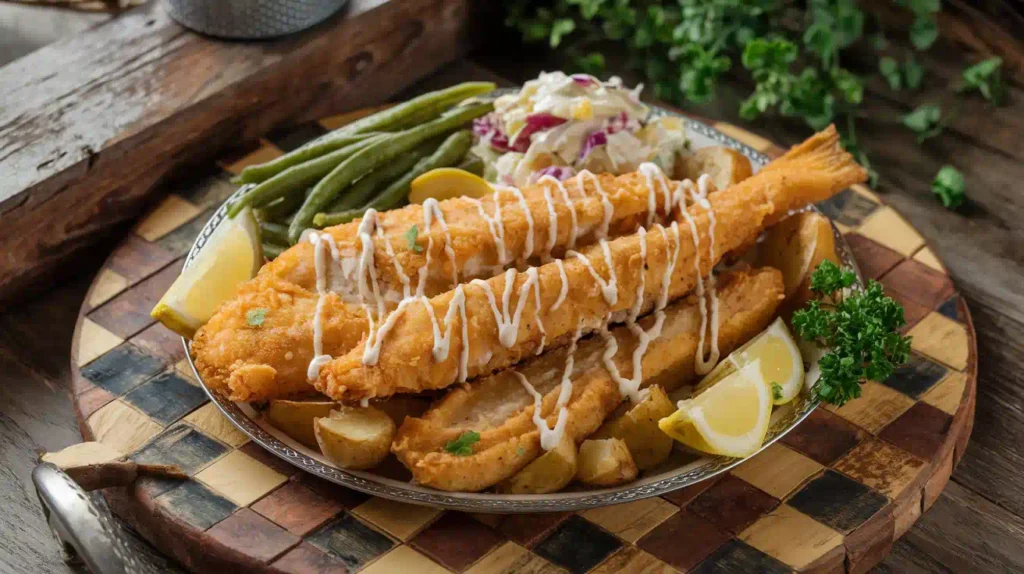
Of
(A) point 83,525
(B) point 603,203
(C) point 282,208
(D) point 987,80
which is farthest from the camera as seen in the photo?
(D) point 987,80

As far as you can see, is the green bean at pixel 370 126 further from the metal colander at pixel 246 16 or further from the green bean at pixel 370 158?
the metal colander at pixel 246 16

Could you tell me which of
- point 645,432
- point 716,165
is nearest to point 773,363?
point 645,432

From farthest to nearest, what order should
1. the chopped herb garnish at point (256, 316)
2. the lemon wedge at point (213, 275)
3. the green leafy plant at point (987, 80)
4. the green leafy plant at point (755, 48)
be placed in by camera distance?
the green leafy plant at point (987, 80), the green leafy plant at point (755, 48), the lemon wedge at point (213, 275), the chopped herb garnish at point (256, 316)

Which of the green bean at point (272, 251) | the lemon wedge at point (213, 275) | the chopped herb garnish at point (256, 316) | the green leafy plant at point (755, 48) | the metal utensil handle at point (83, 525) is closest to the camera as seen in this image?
the metal utensil handle at point (83, 525)

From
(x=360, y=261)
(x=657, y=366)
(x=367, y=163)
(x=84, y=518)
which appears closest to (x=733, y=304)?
(x=657, y=366)

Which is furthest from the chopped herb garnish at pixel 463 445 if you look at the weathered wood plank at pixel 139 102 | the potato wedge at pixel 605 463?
the weathered wood plank at pixel 139 102

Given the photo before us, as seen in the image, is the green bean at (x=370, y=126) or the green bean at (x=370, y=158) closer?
the green bean at (x=370, y=158)

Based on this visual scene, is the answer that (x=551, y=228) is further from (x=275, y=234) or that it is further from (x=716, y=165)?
(x=275, y=234)
